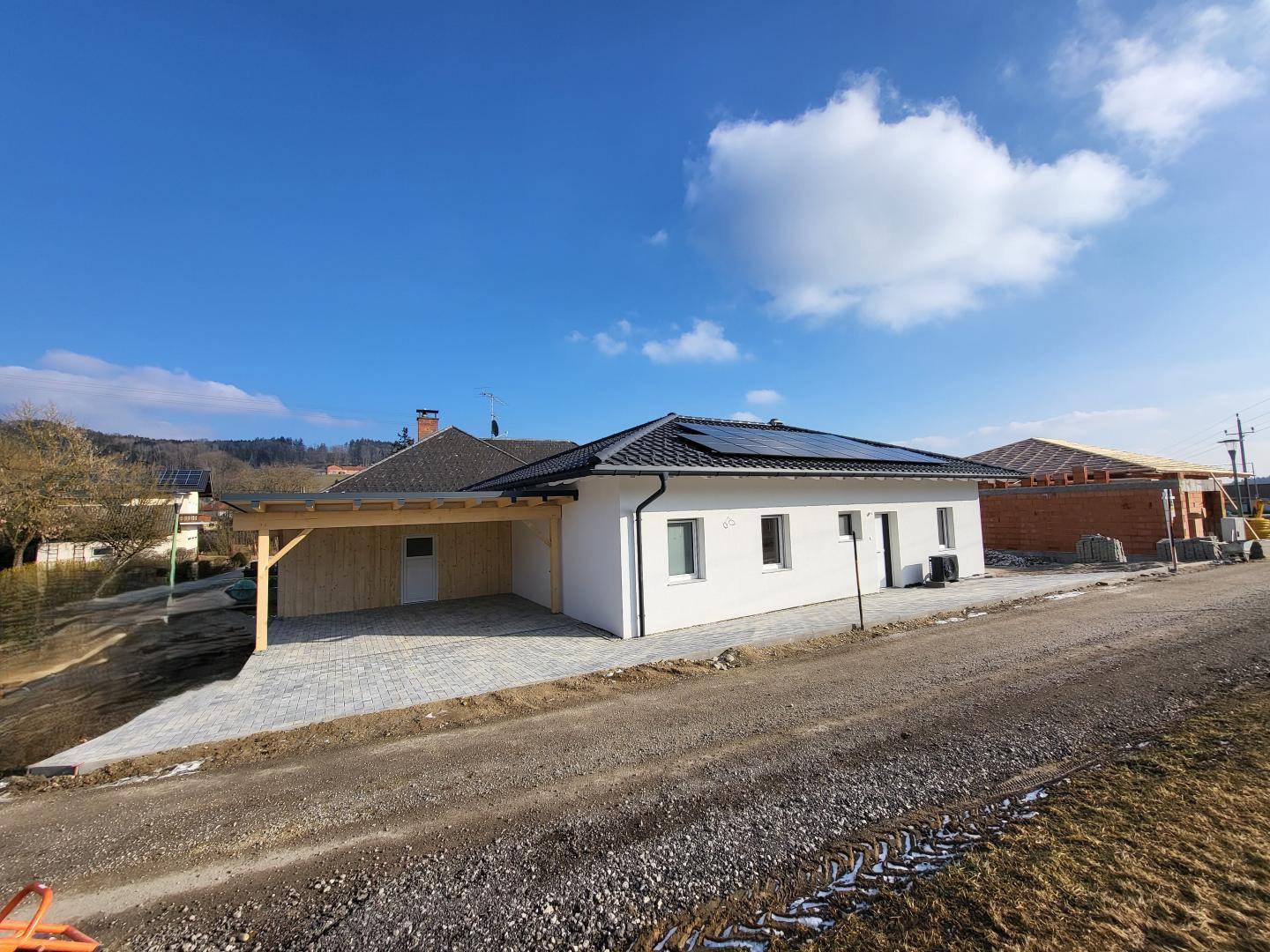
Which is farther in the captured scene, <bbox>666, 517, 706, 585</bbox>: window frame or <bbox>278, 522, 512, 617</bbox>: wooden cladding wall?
<bbox>278, 522, 512, 617</bbox>: wooden cladding wall

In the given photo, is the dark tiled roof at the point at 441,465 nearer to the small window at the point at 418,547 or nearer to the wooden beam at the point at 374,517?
the small window at the point at 418,547

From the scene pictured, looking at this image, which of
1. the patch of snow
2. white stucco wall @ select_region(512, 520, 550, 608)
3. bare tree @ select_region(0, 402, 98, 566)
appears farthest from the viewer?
bare tree @ select_region(0, 402, 98, 566)

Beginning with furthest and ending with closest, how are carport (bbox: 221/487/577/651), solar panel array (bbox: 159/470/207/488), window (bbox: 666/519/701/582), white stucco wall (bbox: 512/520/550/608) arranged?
solar panel array (bbox: 159/470/207/488), white stucco wall (bbox: 512/520/550/608), window (bbox: 666/519/701/582), carport (bbox: 221/487/577/651)

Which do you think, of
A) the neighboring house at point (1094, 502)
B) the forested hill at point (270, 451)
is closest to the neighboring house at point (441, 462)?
the neighboring house at point (1094, 502)

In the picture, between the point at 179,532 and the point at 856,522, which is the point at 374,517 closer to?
the point at 856,522

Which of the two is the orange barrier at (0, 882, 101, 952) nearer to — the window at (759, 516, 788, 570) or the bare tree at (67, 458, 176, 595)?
the window at (759, 516, 788, 570)

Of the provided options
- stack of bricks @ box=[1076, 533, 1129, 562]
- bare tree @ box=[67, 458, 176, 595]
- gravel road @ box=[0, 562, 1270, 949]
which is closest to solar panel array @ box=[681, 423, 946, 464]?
gravel road @ box=[0, 562, 1270, 949]

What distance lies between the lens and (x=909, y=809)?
348 cm

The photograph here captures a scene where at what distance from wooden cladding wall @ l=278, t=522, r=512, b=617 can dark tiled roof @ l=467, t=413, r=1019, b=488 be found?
184cm

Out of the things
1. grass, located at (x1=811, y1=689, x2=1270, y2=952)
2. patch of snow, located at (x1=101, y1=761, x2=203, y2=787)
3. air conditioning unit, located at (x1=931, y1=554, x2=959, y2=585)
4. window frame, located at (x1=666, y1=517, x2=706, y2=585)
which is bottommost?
patch of snow, located at (x1=101, y1=761, x2=203, y2=787)

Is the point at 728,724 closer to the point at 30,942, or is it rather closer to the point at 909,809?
the point at 909,809

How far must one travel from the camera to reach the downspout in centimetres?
892

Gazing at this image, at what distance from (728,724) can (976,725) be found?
232 cm

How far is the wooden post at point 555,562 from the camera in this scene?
10.9 meters
